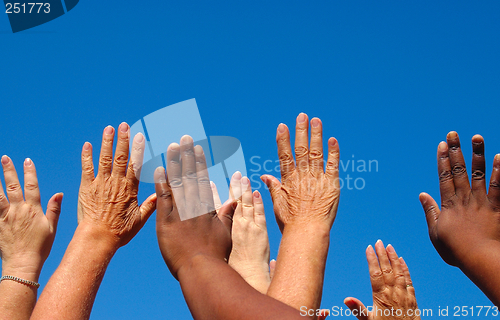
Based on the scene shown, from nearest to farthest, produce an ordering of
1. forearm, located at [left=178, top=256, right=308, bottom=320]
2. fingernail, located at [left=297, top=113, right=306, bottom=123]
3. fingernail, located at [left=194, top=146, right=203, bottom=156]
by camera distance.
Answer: forearm, located at [left=178, top=256, right=308, bottom=320] < fingernail, located at [left=194, top=146, right=203, bottom=156] < fingernail, located at [left=297, top=113, right=306, bottom=123]

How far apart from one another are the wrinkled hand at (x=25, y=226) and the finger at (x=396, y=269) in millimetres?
A: 5039

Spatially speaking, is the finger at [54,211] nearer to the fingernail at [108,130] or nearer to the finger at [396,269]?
the fingernail at [108,130]

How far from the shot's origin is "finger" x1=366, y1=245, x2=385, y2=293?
23.7 ft

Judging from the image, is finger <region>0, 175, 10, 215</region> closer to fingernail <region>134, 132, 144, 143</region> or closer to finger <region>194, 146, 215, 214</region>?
fingernail <region>134, 132, 144, 143</region>

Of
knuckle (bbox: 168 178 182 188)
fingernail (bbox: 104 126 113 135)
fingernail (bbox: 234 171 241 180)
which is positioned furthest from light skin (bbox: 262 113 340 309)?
fingernail (bbox: 104 126 113 135)

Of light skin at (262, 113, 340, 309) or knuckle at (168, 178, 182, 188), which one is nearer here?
knuckle at (168, 178, 182, 188)

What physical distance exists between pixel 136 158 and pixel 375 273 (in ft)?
13.5

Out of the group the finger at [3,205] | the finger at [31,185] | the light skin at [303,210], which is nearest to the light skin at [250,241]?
the light skin at [303,210]

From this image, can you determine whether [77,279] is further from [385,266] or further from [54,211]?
[385,266]

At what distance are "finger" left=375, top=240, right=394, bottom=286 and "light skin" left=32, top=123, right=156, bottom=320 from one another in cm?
363

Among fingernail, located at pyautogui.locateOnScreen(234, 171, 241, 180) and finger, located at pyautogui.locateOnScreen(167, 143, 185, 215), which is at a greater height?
fingernail, located at pyautogui.locateOnScreen(234, 171, 241, 180)

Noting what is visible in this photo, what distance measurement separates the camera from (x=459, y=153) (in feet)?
16.4

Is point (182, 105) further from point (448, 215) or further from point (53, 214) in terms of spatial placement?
point (448, 215)

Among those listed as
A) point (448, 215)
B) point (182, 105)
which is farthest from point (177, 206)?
point (448, 215)
